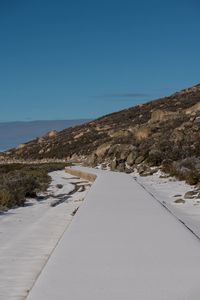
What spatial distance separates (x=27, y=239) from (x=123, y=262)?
4.52m

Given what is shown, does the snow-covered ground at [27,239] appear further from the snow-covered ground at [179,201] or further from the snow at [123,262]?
the snow-covered ground at [179,201]

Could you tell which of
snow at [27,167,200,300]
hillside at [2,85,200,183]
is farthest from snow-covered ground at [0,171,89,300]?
hillside at [2,85,200,183]

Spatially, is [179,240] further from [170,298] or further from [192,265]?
[170,298]

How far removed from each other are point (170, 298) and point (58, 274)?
1.57m

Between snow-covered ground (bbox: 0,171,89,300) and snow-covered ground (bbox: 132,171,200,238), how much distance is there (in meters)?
2.90

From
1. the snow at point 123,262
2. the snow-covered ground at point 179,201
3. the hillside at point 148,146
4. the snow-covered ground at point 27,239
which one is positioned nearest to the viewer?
the snow at point 123,262

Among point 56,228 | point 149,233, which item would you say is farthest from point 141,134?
point 149,233

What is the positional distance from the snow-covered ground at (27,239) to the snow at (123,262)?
57 cm

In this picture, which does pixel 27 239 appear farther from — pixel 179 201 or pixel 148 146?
→ pixel 148 146

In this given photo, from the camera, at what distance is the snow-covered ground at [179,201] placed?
39.9 feet

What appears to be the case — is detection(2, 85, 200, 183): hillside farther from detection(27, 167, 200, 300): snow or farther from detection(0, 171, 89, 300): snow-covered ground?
detection(27, 167, 200, 300): snow

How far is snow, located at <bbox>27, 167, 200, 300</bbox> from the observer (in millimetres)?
5461

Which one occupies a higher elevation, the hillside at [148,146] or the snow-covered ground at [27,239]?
the hillside at [148,146]

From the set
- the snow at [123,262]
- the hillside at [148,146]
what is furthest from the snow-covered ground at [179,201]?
the snow at [123,262]
